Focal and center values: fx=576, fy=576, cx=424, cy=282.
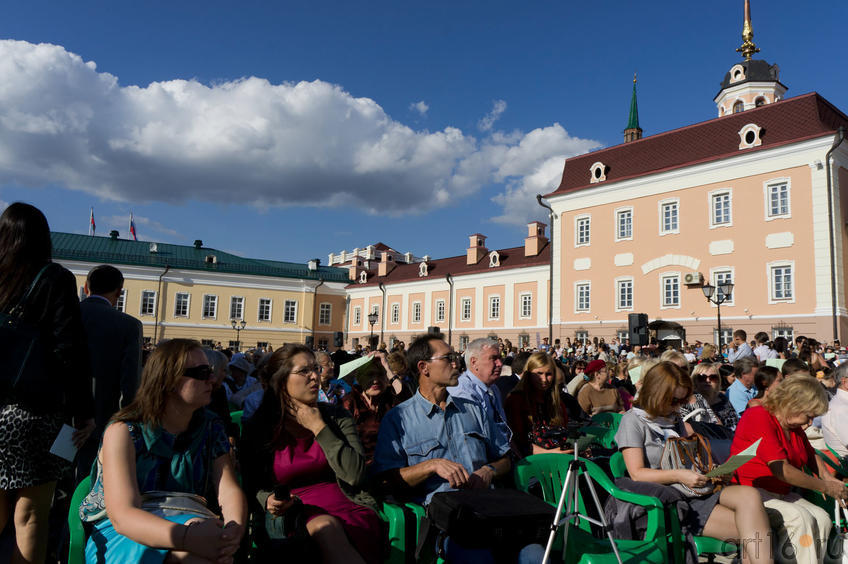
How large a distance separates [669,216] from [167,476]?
91.1 feet

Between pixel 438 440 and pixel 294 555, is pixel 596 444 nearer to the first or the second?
pixel 438 440

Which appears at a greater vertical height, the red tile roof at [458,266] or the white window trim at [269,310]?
the red tile roof at [458,266]

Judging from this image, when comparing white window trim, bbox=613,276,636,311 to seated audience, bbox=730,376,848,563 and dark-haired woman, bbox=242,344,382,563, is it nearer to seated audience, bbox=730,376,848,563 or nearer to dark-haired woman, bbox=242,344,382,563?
seated audience, bbox=730,376,848,563

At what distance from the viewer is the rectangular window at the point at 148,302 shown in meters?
41.0

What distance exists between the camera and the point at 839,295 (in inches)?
864

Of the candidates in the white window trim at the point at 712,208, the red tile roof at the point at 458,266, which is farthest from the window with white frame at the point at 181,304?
the white window trim at the point at 712,208

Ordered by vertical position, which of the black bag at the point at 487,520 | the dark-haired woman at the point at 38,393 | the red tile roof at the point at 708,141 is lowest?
the black bag at the point at 487,520

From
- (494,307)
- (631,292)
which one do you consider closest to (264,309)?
(494,307)

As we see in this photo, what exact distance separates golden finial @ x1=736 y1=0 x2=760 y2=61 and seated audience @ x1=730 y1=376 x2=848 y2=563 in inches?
1786

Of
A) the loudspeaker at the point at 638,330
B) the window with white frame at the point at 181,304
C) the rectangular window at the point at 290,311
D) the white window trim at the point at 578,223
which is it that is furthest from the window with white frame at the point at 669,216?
the window with white frame at the point at 181,304

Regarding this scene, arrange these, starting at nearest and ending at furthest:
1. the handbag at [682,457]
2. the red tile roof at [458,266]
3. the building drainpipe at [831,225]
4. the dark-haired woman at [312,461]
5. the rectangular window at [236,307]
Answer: the dark-haired woman at [312,461] → the handbag at [682,457] → the building drainpipe at [831,225] → the red tile roof at [458,266] → the rectangular window at [236,307]

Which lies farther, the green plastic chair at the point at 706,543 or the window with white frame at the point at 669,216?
the window with white frame at the point at 669,216

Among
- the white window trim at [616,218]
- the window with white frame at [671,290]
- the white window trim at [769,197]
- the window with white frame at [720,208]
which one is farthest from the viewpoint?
the white window trim at [616,218]

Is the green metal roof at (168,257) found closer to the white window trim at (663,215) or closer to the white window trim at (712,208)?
the white window trim at (663,215)
